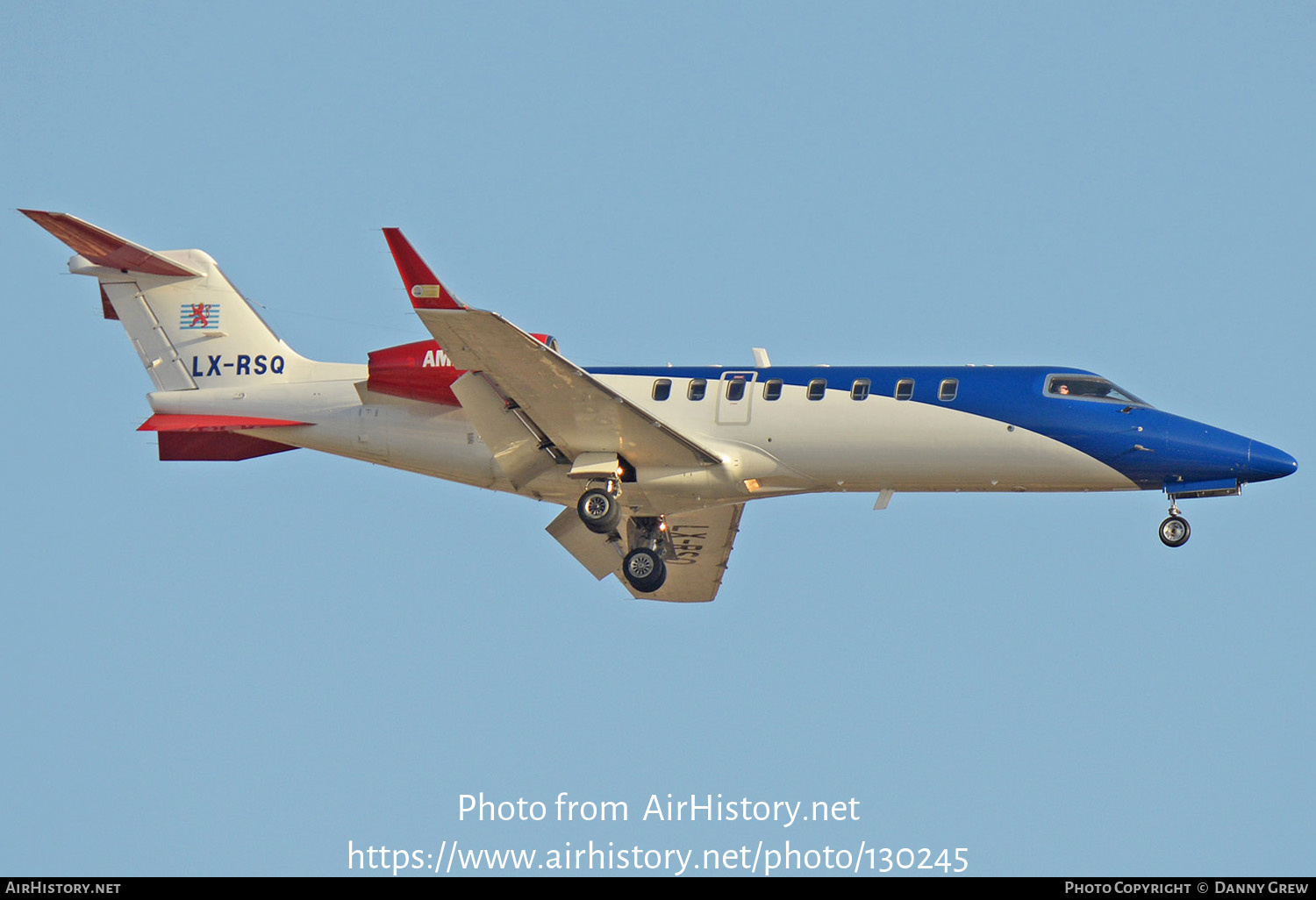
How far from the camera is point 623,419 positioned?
24891 millimetres

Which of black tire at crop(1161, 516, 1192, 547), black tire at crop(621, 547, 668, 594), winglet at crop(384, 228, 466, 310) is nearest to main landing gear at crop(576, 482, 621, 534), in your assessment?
black tire at crop(621, 547, 668, 594)

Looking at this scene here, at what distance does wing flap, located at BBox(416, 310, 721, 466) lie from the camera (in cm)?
2325

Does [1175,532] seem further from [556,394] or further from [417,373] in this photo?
[417,373]

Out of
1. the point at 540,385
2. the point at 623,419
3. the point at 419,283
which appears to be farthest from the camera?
the point at 623,419

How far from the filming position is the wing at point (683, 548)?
28.9 m

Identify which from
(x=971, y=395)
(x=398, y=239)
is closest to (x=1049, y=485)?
(x=971, y=395)

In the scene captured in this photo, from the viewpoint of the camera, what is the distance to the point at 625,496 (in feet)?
86.2

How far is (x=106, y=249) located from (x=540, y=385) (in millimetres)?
8037

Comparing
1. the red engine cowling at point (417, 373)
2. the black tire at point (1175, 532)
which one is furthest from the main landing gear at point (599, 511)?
the black tire at point (1175, 532)

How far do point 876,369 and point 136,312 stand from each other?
39.4 feet

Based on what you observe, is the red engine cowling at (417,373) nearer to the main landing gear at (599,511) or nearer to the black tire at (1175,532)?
the main landing gear at (599,511)

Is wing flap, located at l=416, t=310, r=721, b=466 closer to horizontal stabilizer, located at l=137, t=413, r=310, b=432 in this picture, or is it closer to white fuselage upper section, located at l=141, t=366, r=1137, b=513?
white fuselage upper section, located at l=141, t=366, r=1137, b=513

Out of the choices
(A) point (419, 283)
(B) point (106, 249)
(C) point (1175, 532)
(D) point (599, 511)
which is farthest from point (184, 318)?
(C) point (1175, 532)

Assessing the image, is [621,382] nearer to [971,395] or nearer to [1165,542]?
[971,395]
